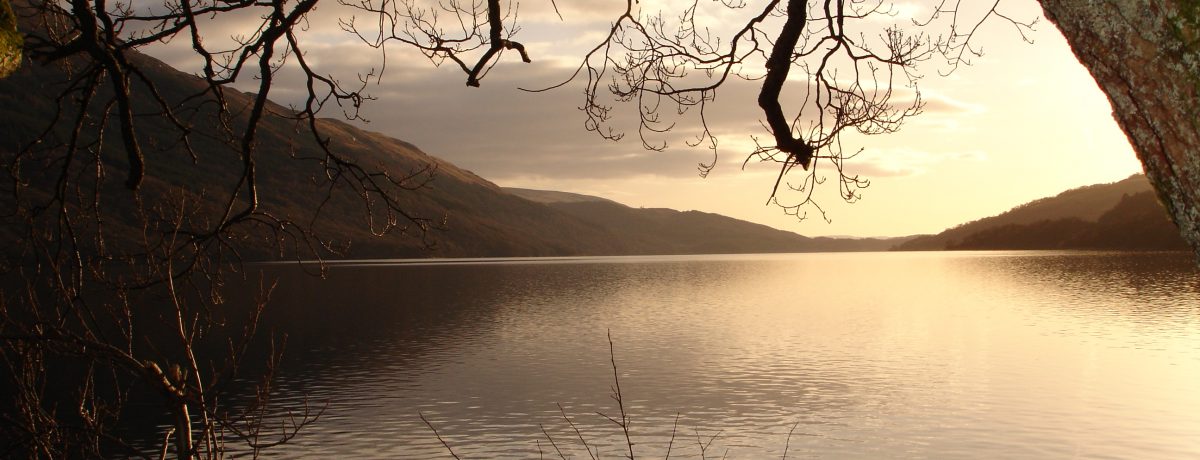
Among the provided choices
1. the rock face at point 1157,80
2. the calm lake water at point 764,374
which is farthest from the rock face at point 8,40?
the calm lake water at point 764,374

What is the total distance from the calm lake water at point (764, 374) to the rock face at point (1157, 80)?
8.01 m

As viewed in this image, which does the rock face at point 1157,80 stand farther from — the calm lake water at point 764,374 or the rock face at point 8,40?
the calm lake water at point 764,374

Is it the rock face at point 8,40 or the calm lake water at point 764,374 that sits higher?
the rock face at point 8,40

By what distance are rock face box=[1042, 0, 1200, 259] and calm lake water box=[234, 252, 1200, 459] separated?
8014mm

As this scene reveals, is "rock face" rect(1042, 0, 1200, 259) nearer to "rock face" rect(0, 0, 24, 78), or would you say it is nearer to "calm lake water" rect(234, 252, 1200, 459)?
"rock face" rect(0, 0, 24, 78)

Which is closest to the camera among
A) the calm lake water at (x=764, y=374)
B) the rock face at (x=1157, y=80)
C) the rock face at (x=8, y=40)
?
the rock face at (x=1157, y=80)

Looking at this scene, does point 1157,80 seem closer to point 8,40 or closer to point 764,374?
point 8,40

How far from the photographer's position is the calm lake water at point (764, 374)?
30.7 metres

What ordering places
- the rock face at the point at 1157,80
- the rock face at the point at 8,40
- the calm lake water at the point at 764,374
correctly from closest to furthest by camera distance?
the rock face at the point at 1157,80 < the rock face at the point at 8,40 < the calm lake water at the point at 764,374

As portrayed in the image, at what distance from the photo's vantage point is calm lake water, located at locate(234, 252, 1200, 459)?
30703mm

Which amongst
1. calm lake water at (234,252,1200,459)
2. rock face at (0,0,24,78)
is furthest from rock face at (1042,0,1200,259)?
calm lake water at (234,252,1200,459)

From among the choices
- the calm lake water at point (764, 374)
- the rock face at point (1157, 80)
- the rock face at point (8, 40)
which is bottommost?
the calm lake water at point (764, 374)

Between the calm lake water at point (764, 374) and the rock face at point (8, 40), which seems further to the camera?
the calm lake water at point (764, 374)

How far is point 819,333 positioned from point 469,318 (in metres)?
27.7
